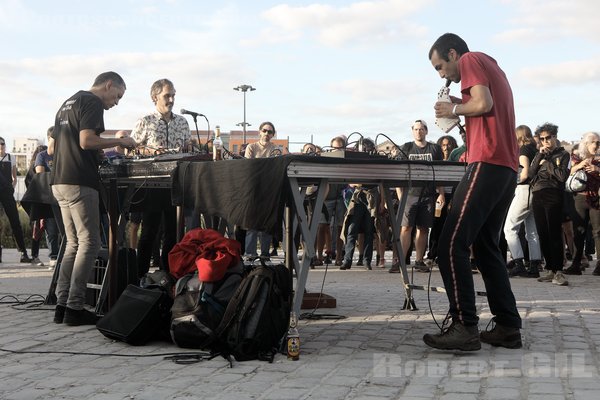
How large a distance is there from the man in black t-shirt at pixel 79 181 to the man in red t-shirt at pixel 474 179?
2.62 metres

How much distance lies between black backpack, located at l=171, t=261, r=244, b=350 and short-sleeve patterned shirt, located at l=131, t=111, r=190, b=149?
273 centimetres

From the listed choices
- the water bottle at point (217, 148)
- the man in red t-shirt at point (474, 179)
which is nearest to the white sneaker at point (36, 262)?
the water bottle at point (217, 148)

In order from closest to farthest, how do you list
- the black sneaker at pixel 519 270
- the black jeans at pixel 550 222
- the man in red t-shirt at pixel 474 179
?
the man in red t-shirt at pixel 474 179 < the black jeans at pixel 550 222 < the black sneaker at pixel 519 270

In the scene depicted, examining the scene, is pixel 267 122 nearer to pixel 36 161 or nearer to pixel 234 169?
pixel 36 161

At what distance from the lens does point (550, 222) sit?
9648 millimetres

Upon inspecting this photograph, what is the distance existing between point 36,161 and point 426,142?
5.61 m

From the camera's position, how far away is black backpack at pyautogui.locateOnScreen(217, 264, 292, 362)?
483 cm

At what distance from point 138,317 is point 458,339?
6.77ft

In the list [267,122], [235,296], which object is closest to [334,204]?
[267,122]

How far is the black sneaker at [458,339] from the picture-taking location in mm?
4918

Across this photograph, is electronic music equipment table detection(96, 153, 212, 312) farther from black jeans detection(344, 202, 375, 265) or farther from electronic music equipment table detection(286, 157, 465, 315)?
black jeans detection(344, 202, 375, 265)

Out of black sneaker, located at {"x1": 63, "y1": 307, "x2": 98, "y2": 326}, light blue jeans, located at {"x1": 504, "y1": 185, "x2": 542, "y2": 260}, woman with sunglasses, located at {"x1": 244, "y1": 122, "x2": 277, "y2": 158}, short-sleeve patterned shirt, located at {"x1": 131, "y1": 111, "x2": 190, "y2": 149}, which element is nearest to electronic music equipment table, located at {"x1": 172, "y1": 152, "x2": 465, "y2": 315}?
black sneaker, located at {"x1": 63, "y1": 307, "x2": 98, "y2": 326}

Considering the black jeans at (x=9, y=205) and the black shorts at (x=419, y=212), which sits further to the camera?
the black jeans at (x=9, y=205)

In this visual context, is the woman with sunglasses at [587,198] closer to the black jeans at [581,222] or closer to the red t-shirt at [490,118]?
the black jeans at [581,222]
